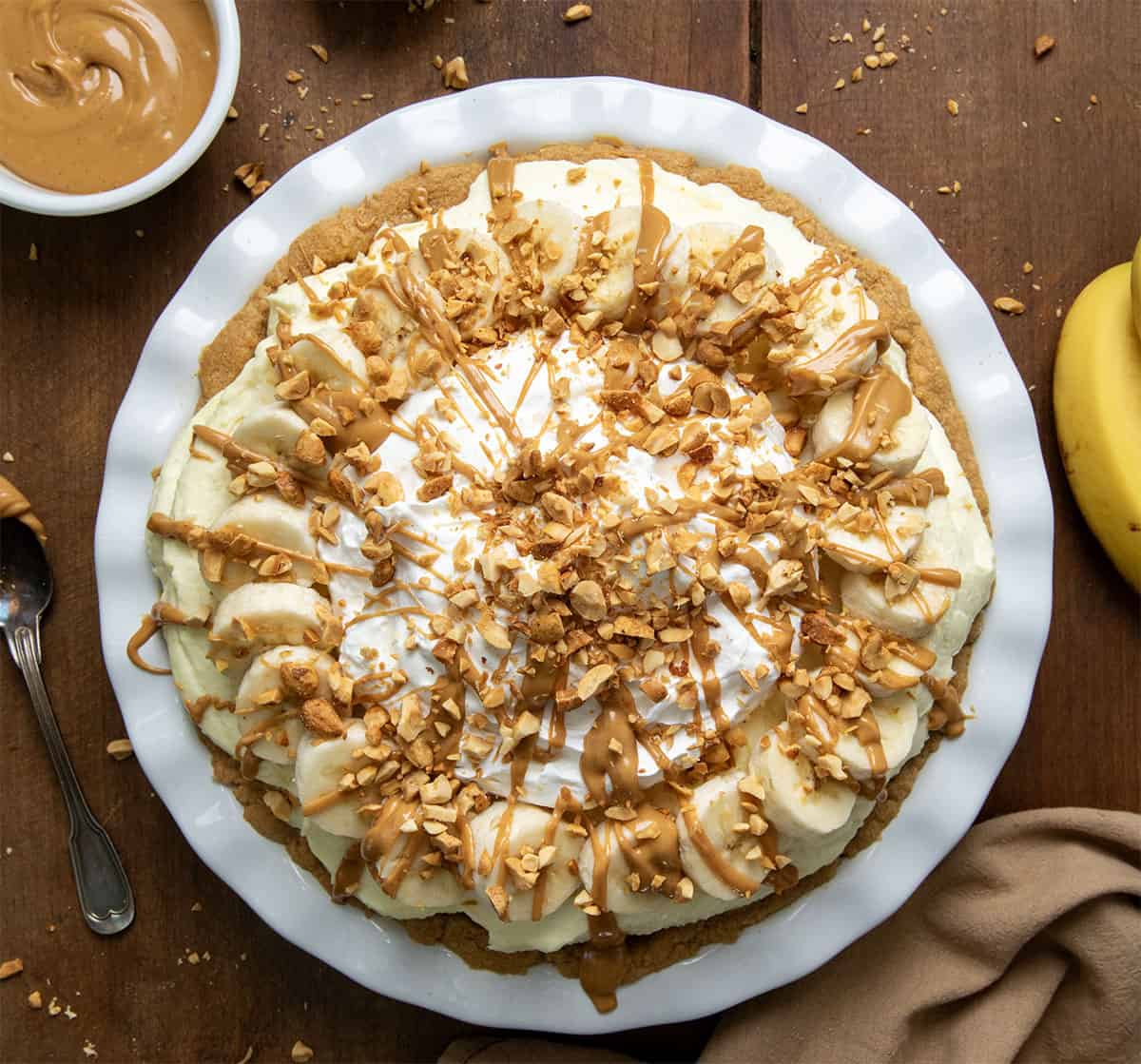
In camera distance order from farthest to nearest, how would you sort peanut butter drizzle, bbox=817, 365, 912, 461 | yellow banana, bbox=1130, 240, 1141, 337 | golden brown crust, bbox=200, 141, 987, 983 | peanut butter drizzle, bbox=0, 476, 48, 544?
1. peanut butter drizzle, bbox=0, 476, 48, 544
2. yellow banana, bbox=1130, 240, 1141, 337
3. golden brown crust, bbox=200, 141, 987, 983
4. peanut butter drizzle, bbox=817, 365, 912, 461

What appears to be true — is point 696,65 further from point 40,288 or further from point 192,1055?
point 192,1055

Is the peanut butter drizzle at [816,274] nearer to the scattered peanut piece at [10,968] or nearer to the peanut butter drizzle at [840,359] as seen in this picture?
the peanut butter drizzle at [840,359]

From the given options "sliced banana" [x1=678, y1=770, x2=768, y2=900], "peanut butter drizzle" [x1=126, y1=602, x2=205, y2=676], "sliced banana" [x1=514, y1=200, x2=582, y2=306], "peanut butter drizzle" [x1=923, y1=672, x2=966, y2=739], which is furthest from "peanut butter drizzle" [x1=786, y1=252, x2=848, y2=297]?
"peanut butter drizzle" [x1=126, y1=602, x2=205, y2=676]

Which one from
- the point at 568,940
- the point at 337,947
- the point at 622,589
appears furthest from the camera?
the point at 337,947

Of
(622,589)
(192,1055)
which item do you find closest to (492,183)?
(622,589)

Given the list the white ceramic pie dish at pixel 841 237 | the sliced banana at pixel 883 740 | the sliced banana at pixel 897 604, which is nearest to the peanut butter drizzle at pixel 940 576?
the sliced banana at pixel 897 604

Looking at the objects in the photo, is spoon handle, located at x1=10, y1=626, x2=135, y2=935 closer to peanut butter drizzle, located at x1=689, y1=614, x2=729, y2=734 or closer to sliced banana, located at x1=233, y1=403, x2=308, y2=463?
sliced banana, located at x1=233, y1=403, x2=308, y2=463

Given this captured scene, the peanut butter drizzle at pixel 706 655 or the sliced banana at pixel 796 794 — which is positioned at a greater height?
the peanut butter drizzle at pixel 706 655
